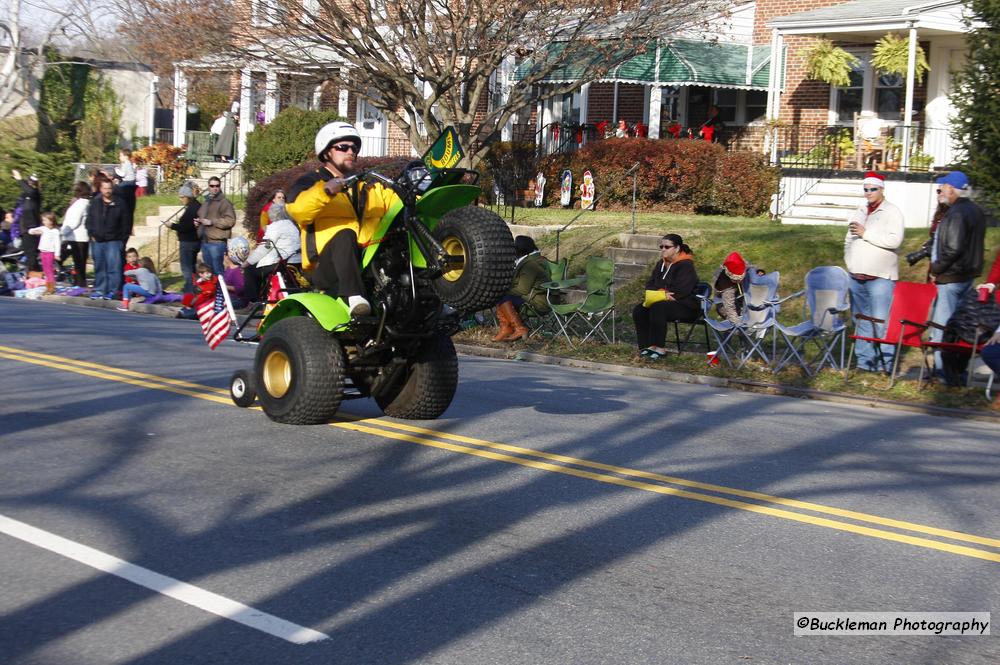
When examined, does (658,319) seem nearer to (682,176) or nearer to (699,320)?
(699,320)

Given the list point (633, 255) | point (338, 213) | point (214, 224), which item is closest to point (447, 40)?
point (633, 255)

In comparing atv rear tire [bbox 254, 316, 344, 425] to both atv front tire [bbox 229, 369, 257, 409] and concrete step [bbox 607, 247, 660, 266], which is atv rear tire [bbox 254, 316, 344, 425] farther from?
concrete step [bbox 607, 247, 660, 266]

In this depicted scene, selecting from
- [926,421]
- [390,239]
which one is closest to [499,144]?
[926,421]

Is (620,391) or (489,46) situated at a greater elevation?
(489,46)

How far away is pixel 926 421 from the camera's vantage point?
467 inches

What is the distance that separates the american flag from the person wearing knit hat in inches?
245

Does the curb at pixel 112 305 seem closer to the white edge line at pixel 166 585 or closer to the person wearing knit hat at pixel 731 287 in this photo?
the person wearing knit hat at pixel 731 287

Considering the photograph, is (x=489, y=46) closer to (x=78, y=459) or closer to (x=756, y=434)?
(x=756, y=434)

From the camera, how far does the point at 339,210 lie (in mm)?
8906

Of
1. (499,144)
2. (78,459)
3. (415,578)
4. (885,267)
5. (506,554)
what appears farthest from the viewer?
(499,144)

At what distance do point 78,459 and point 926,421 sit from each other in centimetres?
742

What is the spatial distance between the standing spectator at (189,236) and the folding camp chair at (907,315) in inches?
477

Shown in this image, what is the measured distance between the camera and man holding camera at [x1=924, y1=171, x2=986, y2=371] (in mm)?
13414

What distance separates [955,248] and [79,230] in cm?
1707
